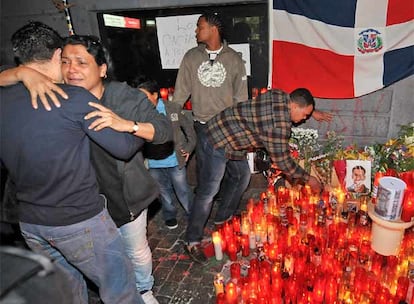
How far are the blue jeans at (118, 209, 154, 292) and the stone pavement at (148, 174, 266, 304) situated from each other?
0.48 meters

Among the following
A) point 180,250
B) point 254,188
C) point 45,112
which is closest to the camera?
point 45,112

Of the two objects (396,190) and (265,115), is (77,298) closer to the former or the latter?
(265,115)

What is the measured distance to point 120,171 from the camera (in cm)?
272

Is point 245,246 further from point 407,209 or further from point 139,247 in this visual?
point 407,209

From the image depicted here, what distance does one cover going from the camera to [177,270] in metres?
4.07

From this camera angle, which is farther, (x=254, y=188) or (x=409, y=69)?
(x=254, y=188)

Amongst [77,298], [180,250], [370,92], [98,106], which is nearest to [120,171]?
[98,106]

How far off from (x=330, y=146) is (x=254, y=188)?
1.40 meters

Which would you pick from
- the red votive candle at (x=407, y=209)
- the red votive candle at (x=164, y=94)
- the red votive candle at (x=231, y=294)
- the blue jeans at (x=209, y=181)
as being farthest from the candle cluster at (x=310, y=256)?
the red votive candle at (x=164, y=94)

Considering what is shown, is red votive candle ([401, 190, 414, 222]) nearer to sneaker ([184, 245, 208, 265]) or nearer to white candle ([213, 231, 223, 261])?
white candle ([213, 231, 223, 261])

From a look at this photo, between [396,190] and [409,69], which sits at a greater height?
[409,69]

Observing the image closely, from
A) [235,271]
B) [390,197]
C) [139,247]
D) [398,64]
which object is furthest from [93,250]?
[398,64]

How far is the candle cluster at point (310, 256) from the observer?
320cm

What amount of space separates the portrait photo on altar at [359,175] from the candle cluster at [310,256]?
17cm
